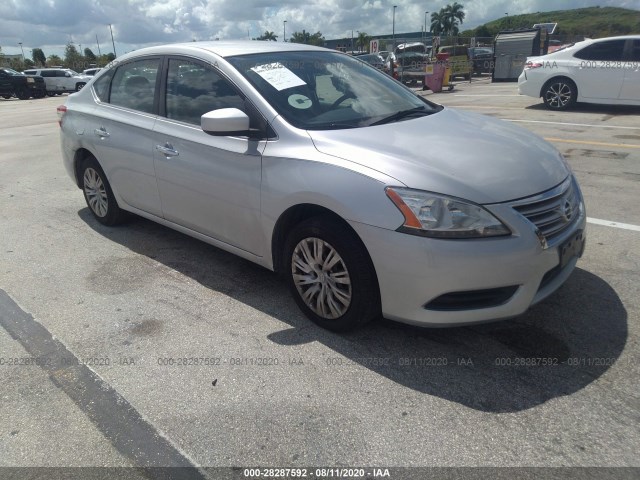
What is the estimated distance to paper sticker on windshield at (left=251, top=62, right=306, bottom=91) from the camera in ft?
11.4

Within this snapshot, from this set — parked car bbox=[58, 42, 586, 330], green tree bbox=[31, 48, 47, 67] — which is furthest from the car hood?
green tree bbox=[31, 48, 47, 67]

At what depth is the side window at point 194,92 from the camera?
3555 millimetres

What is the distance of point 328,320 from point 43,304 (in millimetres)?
2127

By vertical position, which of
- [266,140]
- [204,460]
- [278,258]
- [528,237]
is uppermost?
[266,140]

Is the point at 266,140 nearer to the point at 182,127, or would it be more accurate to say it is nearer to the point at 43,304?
the point at 182,127

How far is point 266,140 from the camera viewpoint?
128 inches

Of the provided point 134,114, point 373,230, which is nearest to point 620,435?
point 373,230

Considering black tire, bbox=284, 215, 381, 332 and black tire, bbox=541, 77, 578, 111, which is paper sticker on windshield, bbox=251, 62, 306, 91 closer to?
black tire, bbox=284, 215, 381, 332

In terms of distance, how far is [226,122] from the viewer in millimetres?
3160

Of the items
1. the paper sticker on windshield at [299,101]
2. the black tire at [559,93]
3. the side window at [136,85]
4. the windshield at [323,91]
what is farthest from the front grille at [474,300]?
the black tire at [559,93]

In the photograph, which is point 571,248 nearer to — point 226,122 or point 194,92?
point 226,122

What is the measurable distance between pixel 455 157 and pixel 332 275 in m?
0.96

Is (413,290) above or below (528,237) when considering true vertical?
below

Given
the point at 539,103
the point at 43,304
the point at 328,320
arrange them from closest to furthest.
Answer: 1. the point at 328,320
2. the point at 43,304
3. the point at 539,103
